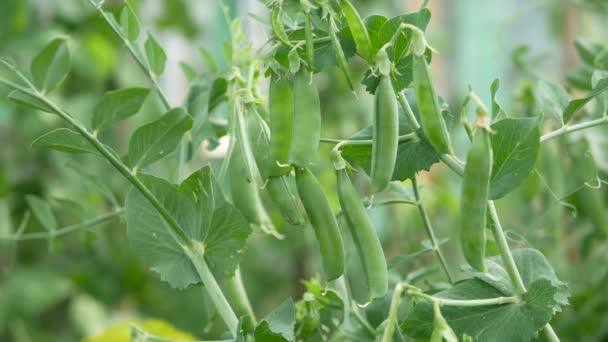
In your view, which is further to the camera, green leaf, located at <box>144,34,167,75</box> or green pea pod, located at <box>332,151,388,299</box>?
green leaf, located at <box>144,34,167,75</box>

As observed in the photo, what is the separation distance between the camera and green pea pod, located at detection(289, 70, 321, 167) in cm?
39

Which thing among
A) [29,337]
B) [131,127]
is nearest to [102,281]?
[29,337]

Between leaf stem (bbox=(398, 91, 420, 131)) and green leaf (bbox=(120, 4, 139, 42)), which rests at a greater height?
green leaf (bbox=(120, 4, 139, 42))

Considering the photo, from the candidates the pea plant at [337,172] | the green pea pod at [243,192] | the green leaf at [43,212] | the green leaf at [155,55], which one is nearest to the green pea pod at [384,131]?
the pea plant at [337,172]

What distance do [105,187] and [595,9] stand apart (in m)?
0.66

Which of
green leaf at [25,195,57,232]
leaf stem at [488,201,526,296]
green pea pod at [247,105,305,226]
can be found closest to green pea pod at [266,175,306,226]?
green pea pod at [247,105,305,226]

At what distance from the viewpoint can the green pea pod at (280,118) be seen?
0.41 m

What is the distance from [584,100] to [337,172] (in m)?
0.15

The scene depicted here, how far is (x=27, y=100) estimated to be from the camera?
456mm

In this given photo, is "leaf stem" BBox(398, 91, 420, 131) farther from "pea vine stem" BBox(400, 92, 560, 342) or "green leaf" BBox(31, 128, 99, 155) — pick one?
"green leaf" BBox(31, 128, 99, 155)

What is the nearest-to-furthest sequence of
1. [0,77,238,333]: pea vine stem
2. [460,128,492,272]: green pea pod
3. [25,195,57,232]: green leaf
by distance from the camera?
[460,128,492,272]: green pea pod → [0,77,238,333]: pea vine stem → [25,195,57,232]: green leaf

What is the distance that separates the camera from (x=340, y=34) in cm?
41

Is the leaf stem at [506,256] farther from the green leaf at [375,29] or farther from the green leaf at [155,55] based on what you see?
the green leaf at [155,55]

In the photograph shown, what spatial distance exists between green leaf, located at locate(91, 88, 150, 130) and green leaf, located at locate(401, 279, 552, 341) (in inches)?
7.9
